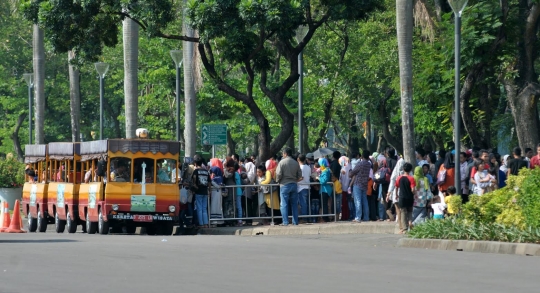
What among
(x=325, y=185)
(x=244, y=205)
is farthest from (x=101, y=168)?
(x=325, y=185)

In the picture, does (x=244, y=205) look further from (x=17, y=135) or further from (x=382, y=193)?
(x=17, y=135)

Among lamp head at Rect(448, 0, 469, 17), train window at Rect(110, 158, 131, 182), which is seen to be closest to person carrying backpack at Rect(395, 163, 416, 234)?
lamp head at Rect(448, 0, 469, 17)

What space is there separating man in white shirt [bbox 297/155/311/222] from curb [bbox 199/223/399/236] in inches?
61.8

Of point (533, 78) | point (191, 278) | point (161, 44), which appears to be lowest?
point (191, 278)

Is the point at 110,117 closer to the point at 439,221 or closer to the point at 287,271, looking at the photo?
the point at 439,221

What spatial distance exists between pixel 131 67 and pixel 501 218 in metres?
18.0

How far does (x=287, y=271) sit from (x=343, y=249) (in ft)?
17.7

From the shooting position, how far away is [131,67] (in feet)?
123

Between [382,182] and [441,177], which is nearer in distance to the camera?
[441,177]

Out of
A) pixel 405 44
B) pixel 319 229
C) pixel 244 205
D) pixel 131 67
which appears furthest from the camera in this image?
pixel 131 67

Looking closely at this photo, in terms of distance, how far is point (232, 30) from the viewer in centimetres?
3102

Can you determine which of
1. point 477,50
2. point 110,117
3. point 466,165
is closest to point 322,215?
point 466,165

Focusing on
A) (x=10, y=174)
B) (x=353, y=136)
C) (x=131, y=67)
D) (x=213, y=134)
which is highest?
(x=131, y=67)

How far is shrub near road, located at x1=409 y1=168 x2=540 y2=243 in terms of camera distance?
20812 mm
